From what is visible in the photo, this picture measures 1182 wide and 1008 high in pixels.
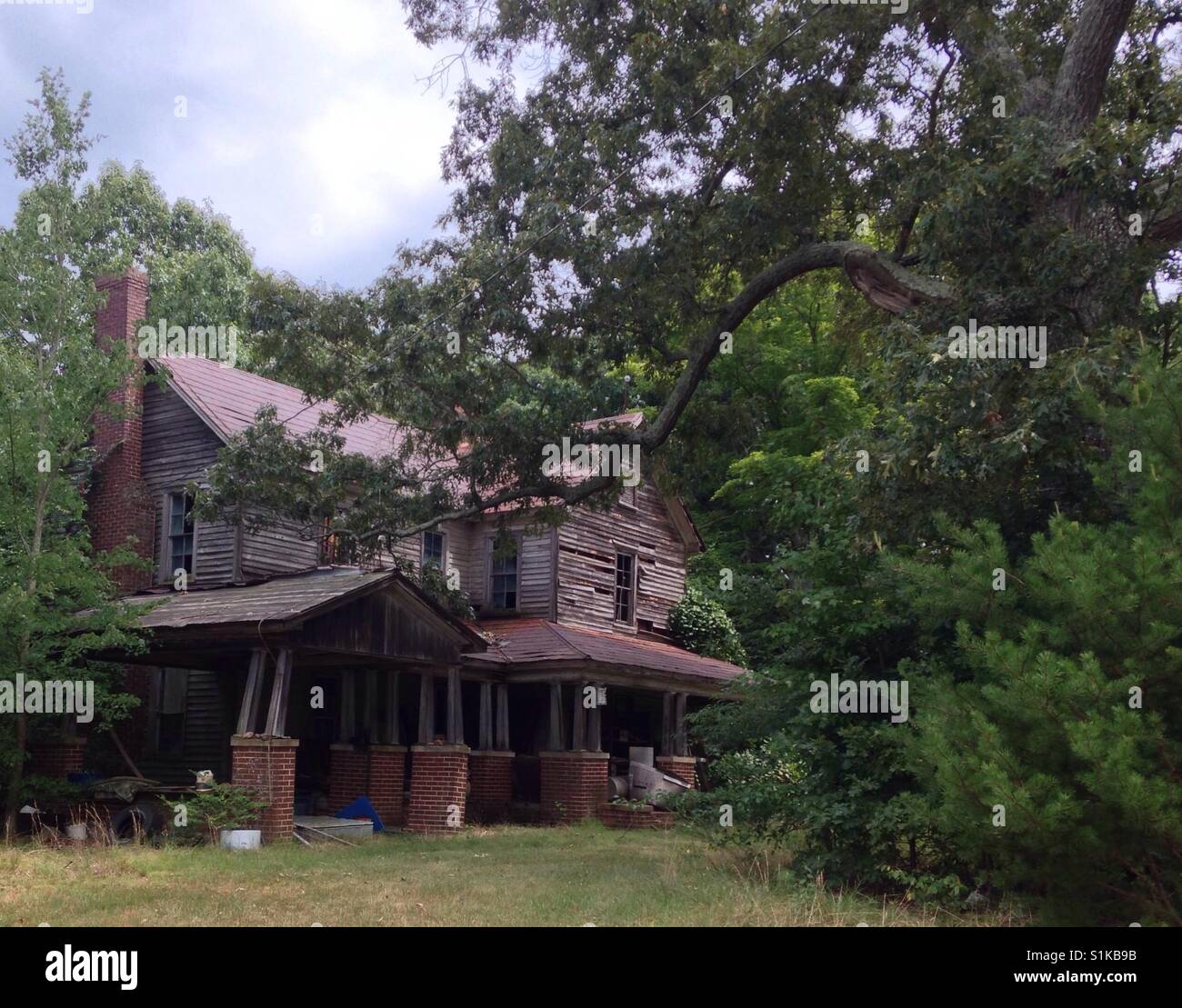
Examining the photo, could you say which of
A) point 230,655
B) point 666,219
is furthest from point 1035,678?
point 230,655

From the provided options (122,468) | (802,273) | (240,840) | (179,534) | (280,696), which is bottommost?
(240,840)

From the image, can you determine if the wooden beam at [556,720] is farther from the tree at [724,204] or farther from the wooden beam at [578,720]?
the tree at [724,204]

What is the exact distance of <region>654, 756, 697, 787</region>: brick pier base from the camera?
24.7 metres

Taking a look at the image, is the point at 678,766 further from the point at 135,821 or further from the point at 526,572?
the point at 135,821

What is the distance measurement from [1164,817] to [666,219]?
1008 cm

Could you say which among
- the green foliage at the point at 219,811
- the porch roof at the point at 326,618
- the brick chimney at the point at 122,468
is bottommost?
the green foliage at the point at 219,811

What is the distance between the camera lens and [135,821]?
637 inches

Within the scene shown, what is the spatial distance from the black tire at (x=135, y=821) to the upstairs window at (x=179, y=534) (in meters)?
5.69

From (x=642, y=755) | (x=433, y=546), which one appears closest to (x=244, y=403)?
(x=433, y=546)

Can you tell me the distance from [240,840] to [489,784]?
26.6 feet

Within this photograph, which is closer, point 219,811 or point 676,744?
point 219,811

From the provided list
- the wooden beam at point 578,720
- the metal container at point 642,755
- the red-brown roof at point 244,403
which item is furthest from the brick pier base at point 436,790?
the metal container at point 642,755

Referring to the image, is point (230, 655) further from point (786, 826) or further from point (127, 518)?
point (786, 826)

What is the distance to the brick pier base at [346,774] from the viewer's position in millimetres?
19734
